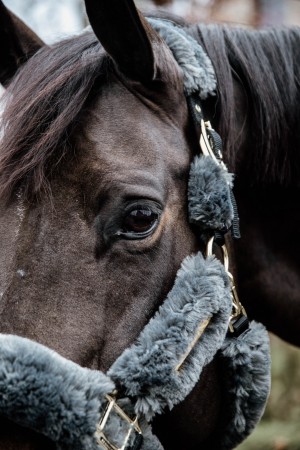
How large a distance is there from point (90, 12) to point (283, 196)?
0.99m

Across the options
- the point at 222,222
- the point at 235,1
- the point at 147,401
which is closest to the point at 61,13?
the point at 235,1

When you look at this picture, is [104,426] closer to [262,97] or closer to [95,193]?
[95,193]

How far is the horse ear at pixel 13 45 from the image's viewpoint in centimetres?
236

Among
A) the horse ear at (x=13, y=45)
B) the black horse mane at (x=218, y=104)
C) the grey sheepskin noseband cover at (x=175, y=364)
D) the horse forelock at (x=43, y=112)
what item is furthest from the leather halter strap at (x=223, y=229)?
the horse ear at (x=13, y=45)

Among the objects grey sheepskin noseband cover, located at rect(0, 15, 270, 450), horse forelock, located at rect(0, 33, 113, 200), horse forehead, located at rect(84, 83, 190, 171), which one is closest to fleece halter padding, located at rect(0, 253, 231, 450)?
grey sheepskin noseband cover, located at rect(0, 15, 270, 450)

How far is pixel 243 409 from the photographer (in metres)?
2.07

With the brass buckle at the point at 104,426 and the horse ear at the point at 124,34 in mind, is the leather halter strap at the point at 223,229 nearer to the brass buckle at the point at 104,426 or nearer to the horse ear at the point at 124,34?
the horse ear at the point at 124,34

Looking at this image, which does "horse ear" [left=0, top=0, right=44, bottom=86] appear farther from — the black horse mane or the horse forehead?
the horse forehead

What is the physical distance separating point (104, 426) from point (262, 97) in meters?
1.27

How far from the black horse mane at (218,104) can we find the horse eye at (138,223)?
26cm

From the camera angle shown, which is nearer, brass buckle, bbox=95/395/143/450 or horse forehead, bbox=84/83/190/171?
brass buckle, bbox=95/395/143/450

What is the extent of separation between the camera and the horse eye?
1.80 m

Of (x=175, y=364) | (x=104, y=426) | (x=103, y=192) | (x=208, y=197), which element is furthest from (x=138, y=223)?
(x=104, y=426)

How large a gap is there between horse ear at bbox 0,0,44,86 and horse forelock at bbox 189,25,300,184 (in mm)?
612
